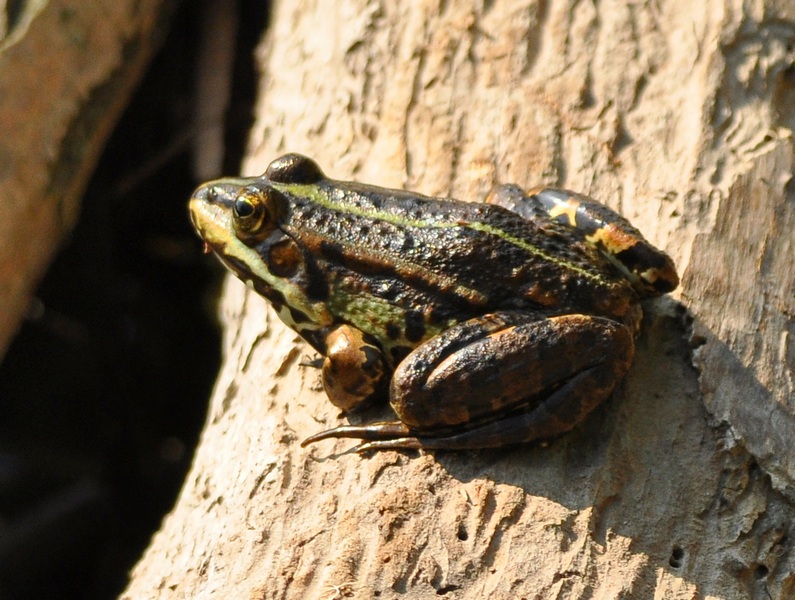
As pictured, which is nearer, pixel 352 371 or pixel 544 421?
pixel 544 421

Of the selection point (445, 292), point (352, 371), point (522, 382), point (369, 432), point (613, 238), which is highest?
point (613, 238)

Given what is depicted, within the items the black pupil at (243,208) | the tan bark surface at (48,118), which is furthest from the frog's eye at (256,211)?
the tan bark surface at (48,118)

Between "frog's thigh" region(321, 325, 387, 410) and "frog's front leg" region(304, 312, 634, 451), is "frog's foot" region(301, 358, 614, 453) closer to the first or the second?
"frog's front leg" region(304, 312, 634, 451)

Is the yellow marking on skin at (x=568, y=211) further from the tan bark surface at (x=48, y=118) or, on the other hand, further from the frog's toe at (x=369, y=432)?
the tan bark surface at (x=48, y=118)

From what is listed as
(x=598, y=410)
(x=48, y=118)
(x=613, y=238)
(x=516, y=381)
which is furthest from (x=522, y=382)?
(x=48, y=118)

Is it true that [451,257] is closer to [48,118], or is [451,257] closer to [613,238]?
[613,238]

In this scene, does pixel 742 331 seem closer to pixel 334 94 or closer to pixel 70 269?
pixel 334 94

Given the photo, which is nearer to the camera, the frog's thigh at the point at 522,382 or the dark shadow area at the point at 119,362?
the frog's thigh at the point at 522,382

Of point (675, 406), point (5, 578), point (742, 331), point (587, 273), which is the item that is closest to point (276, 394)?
point (587, 273)

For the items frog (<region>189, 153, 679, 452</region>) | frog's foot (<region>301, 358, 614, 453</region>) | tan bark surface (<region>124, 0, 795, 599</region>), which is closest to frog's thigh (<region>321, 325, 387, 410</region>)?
frog (<region>189, 153, 679, 452</region>)
